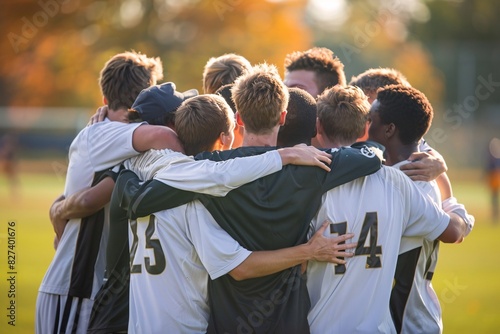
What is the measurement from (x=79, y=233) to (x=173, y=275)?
3.81ft

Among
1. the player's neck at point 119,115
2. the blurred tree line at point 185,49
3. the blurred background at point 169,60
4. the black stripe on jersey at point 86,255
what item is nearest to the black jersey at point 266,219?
the black stripe on jersey at point 86,255

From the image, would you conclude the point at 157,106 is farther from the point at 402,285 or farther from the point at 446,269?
the point at 446,269

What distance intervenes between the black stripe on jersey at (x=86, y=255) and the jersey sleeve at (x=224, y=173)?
111 cm

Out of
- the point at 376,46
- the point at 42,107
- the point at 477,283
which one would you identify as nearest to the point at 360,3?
the point at 376,46

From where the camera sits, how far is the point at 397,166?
14.6ft

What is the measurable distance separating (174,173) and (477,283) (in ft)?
32.3

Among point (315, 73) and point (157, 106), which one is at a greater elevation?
point (315, 73)

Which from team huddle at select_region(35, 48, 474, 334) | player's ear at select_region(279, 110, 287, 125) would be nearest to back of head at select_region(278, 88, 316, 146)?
team huddle at select_region(35, 48, 474, 334)

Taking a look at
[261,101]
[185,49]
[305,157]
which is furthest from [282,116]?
[185,49]

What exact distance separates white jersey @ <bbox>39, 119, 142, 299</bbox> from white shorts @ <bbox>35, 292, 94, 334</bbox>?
0.05 m

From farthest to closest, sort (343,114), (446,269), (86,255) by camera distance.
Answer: (446,269)
(86,255)
(343,114)

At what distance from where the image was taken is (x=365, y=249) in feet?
13.0

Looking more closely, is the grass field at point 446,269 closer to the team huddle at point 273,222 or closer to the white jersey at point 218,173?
the team huddle at point 273,222

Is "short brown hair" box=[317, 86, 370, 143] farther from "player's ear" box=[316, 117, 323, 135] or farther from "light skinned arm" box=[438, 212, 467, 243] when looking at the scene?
"light skinned arm" box=[438, 212, 467, 243]
